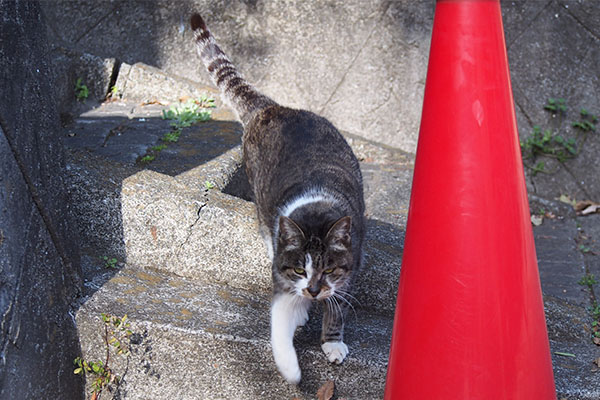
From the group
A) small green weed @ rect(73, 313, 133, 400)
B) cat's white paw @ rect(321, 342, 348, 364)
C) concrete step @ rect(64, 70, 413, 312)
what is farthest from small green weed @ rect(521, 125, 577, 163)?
small green weed @ rect(73, 313, 133, 400)

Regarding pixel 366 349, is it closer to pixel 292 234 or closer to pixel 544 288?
pixel 292 234

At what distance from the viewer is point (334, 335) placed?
261 centimetres

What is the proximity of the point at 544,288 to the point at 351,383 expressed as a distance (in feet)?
5.08

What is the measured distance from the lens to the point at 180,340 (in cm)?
253

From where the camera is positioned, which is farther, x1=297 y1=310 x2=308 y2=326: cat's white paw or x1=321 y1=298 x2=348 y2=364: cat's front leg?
x1=297 y1=310 x2=308 y2=326: cat's white paw

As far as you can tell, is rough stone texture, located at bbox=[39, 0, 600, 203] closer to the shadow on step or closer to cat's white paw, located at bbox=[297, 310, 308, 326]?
the shadow on step

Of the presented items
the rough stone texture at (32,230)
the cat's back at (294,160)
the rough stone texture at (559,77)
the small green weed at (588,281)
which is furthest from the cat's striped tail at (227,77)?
the rough stone texture at (559,77)

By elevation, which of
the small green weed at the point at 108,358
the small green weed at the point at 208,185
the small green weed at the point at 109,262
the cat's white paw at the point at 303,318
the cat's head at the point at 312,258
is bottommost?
the small green weed at the point at 108,358

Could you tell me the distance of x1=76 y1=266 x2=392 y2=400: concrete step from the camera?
2.54 m

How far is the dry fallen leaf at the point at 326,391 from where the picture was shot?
2545 millimetres

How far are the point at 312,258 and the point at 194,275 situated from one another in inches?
26.5

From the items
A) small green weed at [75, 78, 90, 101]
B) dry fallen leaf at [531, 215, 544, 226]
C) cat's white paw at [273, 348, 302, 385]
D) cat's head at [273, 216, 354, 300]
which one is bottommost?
cat's white paw at [273, 348, 302, 385]

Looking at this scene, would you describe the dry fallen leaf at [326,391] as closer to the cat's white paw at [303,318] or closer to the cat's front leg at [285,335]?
the cat's front leg at [285,335]

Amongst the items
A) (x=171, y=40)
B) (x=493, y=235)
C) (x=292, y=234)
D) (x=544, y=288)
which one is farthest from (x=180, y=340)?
(x=171, y=40)
